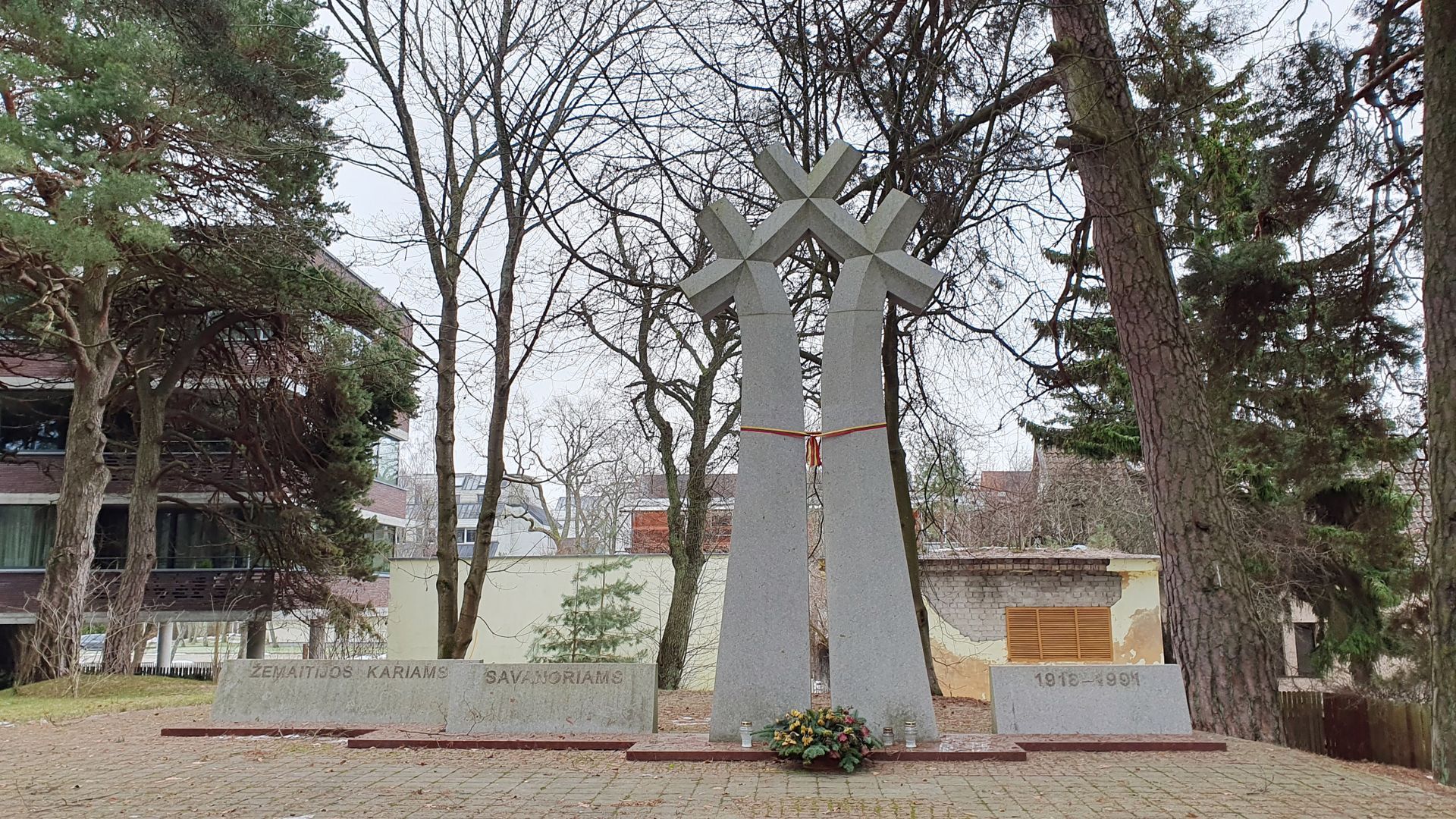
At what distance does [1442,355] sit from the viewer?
7387mm

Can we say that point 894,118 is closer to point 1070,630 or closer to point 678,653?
point 678,653

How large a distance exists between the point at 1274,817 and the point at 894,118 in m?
6.91

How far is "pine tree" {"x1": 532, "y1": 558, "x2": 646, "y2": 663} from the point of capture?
58.3ft

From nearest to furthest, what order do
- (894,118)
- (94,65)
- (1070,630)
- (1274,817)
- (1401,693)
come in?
1. (1274,817)
2. (894,118)
3. (94,65)
4. (1401,693)
5. (1070,630)

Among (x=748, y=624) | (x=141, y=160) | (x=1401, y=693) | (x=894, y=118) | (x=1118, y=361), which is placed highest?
(x=141, y=160)

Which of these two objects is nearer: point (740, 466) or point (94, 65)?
point (740, 466)

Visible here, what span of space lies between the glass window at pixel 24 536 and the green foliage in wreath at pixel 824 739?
86.4 ft

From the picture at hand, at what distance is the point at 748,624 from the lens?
25.3 ft

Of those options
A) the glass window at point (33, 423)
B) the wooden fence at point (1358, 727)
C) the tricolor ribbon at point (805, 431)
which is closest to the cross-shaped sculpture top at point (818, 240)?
the tricolor ribbon at point (805, 431)

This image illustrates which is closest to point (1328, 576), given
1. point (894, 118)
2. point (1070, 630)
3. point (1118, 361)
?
point (1070, 630)

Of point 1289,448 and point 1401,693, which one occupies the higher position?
point 1289,448

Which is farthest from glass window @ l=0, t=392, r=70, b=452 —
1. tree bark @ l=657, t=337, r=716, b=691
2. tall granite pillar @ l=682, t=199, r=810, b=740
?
tall granite pillar @ l=682, t=199, r=810, b=740

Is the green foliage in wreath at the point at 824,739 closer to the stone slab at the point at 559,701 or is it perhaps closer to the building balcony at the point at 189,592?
the stone slab at the point at 559,701

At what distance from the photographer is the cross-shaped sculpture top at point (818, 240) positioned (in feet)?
27.2
